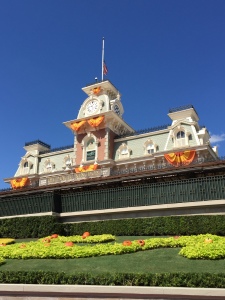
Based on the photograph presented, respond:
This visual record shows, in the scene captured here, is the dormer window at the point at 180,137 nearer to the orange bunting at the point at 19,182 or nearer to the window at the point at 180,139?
the window at the point at 180,139

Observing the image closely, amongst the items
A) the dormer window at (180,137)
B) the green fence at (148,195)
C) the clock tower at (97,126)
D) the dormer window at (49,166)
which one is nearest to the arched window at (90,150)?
the clock tower at (97,126)

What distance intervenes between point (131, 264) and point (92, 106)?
105 ft

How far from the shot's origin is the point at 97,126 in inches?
1527

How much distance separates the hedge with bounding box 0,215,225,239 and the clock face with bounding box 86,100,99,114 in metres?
22.4

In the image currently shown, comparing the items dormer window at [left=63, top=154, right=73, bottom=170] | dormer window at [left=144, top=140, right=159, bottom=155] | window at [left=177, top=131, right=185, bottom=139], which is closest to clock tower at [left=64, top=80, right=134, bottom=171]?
dormer window at [left=63, top=154, right=73, bottom=170]

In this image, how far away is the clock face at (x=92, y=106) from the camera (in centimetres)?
4046

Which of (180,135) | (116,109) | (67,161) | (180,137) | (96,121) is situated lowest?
(67,161)

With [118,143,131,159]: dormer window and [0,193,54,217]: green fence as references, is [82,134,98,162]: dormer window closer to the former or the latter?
[118,143,131,159]: dormer window

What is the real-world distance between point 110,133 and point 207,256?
29584 millimetres

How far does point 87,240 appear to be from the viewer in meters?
15.9

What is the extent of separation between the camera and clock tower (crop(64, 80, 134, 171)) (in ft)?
125

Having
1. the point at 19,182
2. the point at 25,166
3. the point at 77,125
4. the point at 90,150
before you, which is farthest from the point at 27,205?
the point at 25,166

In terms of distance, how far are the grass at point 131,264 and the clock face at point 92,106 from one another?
29079 mm

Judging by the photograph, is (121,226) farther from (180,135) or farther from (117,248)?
(180,135)
